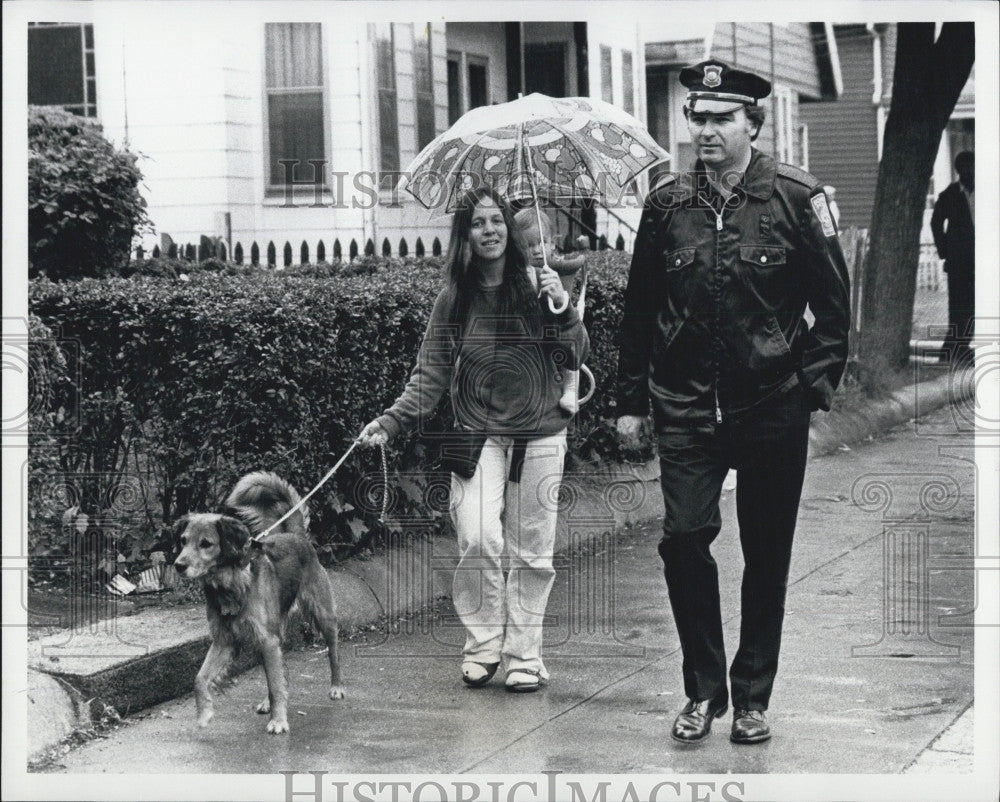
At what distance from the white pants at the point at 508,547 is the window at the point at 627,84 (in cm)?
1503

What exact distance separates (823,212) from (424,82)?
469 inches

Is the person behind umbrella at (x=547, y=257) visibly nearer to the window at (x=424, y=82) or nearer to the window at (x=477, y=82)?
the window at (x=424, y=82)

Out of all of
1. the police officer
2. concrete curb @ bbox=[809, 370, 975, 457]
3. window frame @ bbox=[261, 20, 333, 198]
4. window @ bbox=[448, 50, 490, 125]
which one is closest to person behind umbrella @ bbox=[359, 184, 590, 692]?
the police officer

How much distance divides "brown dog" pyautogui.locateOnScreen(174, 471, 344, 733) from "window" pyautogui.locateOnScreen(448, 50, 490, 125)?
11985 millimetres

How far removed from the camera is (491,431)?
647 cm

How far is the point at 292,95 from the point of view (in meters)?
16.0

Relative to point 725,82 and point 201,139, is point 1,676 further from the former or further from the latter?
point 201,139

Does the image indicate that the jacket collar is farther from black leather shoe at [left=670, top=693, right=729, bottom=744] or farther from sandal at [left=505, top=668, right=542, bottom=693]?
sandal at [left=505, top=668, right=542, bottom=693]

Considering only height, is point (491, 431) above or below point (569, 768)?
above

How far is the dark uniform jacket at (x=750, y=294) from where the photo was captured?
575cm

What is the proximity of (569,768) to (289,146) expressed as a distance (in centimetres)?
1140

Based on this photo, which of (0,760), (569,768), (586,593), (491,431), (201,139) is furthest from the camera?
(201,139)

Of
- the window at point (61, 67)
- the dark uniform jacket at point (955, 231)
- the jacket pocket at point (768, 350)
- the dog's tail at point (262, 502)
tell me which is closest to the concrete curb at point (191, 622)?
the dog's tail at point (262, 502)

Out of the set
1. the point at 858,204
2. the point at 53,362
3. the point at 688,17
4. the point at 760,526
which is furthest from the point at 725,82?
the point at 858,204
